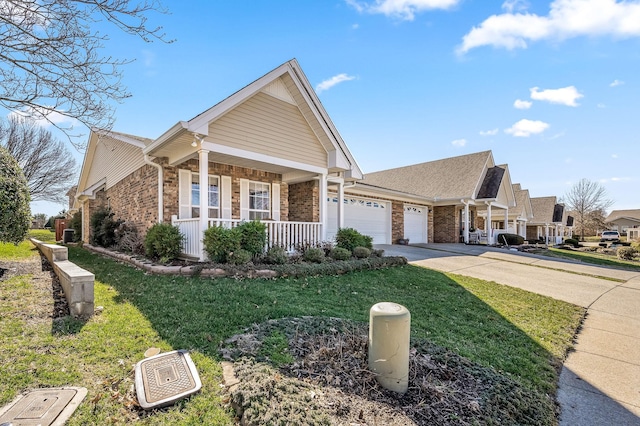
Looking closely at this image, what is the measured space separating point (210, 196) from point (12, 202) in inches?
182

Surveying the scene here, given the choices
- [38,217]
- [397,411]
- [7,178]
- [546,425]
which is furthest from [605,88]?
[38,217]

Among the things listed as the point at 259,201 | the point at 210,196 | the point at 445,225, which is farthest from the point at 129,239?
the point at 445,225

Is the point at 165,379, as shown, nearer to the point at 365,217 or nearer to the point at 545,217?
the point at 365,217

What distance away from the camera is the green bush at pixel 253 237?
8055 millimetres

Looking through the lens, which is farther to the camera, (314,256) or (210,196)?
(210,196)

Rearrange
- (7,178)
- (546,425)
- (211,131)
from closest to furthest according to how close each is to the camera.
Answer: (546,425) → (7,178) → (211,131)

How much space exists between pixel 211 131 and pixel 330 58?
438 centimetres

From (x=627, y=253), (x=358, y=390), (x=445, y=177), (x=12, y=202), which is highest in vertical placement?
(x=445, y=177)

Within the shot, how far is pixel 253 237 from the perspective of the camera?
813 cm

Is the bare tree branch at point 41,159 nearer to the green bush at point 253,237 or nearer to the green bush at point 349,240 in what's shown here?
the green bush at point 253,237

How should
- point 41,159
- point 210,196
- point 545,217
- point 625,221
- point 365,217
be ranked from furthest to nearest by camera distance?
point 625,221, point 545,217, point 41,159, point 365,217, point 210,196

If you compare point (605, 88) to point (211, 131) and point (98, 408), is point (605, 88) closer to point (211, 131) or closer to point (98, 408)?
point (211, 131)

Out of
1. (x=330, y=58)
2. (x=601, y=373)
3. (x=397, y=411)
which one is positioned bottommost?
(x=601, y=373)

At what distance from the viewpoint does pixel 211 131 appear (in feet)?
26.6
